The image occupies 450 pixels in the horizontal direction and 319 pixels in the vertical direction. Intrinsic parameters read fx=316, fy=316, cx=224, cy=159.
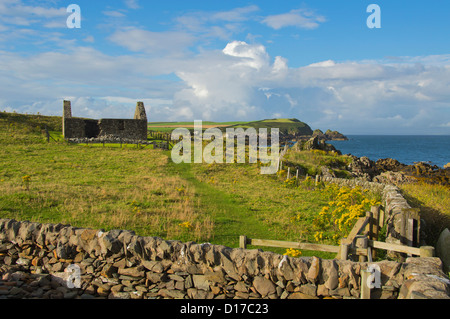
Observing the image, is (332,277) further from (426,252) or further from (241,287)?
(426,252)

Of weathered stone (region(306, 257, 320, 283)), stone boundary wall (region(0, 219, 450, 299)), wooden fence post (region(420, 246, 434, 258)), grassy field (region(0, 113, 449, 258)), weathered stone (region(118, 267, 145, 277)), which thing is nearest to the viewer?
stone boundary wall (region(0, 219, 450, 299))

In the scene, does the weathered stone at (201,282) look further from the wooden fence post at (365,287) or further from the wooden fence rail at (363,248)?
the wooden fence post at (365,287)

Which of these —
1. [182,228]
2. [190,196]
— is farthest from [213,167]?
[182,228]

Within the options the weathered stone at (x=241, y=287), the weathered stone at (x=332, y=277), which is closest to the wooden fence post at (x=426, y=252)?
the weathered stone at (x=332, y=277)

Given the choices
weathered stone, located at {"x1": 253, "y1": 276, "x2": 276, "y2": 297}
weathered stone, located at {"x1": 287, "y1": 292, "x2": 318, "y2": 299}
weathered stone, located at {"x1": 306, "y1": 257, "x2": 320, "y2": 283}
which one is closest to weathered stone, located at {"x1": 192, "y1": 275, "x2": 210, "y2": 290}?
weathered stone, located at {"x1": 253, "y1": 276, "x2": 276, "y2": 297}

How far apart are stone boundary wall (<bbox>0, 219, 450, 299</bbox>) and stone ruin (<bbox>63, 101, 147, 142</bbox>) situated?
36.7m

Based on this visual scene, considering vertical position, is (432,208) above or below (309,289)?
above

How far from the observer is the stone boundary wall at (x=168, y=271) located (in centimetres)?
612

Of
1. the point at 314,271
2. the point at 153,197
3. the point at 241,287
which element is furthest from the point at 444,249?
the point at 153,197

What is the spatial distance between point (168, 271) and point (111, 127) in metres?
42.3

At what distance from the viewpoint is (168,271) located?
741cm

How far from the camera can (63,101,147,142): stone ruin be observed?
4381 centimetres

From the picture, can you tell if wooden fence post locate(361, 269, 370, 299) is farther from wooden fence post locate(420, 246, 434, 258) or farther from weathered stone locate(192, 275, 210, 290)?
weathered stone locate(192, 275, 210, 290)

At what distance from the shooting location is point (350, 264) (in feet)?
20.3
